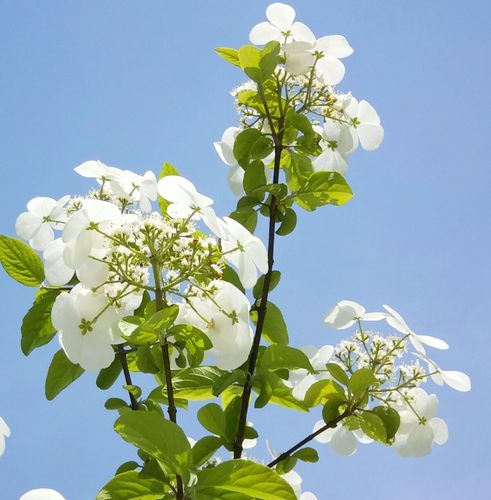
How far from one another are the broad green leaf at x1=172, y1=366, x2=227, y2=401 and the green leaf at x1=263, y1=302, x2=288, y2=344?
356mm

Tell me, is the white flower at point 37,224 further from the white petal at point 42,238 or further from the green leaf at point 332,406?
the green leaf at point 332,406

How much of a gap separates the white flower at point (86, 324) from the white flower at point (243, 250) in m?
0.29

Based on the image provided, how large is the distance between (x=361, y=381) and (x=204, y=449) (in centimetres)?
50

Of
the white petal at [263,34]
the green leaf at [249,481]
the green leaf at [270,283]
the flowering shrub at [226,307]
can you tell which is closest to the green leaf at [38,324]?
the flowering shrub at [226,307]

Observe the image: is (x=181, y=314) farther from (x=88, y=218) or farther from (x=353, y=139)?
(x=353, y=139)

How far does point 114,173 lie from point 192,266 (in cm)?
48

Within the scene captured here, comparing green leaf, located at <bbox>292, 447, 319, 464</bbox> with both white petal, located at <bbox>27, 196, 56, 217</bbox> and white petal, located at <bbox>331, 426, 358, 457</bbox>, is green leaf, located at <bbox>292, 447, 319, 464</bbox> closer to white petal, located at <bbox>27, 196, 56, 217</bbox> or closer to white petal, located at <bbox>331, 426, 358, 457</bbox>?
white petal, located at <bbox>331, 426, 358, 457</bbox>

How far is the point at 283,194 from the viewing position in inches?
96.7

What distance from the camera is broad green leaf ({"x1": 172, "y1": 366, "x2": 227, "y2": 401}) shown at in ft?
6.88

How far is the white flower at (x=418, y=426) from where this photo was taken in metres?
2.45

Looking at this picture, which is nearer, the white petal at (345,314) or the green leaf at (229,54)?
the white petal at (345,314)

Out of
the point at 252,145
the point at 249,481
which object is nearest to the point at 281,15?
the point at 252,145

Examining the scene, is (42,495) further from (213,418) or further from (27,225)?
(27,225)

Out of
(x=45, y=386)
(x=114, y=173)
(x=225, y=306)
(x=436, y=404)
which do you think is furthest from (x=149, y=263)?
(x=436, y=404)
